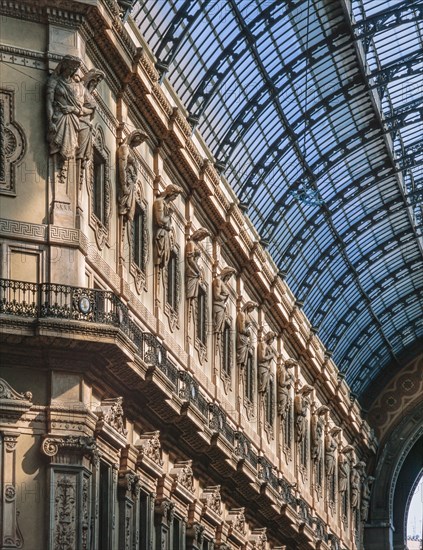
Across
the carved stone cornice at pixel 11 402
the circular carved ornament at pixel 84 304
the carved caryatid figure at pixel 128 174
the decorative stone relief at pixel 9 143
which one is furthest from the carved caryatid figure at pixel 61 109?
the carved stone cornice at pixel 11 402

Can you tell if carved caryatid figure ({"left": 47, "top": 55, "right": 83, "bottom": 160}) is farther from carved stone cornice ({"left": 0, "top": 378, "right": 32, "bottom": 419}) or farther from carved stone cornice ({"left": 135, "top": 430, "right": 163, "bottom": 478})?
carved stone cornice ({"left": 135, "top": 430, "right": 163, "bottom": 478})

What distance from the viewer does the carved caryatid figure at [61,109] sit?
4334 cm

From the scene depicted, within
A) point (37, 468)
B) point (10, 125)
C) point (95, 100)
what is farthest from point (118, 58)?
point (37, 468)

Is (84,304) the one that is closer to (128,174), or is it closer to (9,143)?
(9,143)

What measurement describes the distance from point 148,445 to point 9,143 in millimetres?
10346

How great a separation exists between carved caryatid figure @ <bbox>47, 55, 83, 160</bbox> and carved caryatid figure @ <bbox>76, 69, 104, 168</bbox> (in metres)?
0.46

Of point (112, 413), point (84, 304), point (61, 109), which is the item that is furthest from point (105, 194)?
point (112, 413)

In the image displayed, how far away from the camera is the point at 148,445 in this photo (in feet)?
160

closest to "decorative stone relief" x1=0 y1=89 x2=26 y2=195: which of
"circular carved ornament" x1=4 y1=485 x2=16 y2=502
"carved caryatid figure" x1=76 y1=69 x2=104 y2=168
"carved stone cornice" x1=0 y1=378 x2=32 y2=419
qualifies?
"carved caryatid figure" x1=76 y1=69 x2=104 y2=168

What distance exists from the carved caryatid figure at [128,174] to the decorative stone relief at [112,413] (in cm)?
581

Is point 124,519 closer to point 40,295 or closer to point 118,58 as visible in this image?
point 40,295

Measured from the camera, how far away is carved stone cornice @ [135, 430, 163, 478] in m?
48.0

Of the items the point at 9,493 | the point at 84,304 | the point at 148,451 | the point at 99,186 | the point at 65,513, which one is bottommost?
the point at 65,513

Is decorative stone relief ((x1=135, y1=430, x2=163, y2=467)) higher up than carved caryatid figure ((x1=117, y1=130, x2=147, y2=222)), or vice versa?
carved caryatid figure ((x1=117, y1=130, x2=147, y2=222))
